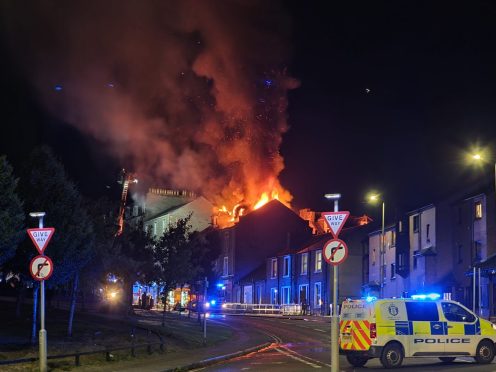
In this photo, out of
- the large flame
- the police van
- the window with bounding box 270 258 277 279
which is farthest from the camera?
the large flame

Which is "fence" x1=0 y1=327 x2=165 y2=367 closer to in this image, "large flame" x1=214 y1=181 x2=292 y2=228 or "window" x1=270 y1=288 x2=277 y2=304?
"window" x1=270 y1=288 x2=277 y2=304

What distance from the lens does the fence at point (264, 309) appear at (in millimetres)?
61031

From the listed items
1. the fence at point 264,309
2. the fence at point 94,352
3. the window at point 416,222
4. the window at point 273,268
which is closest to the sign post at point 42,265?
the fence at point 94,352

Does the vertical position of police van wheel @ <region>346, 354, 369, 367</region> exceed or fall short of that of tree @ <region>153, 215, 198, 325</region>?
it falls short

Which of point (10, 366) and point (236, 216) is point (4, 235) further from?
point (236, 216)

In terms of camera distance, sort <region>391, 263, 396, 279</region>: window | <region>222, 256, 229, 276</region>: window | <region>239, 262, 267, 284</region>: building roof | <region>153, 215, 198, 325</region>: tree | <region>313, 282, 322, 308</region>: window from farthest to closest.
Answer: <region>222, 256, 229, 276</region>: window < <region>239, 262, 267, 284</region>: building roof < <region>313, 282, 322, 308</region>: window < <region>391, 263, 396, 279</region>: window < <region>153, 215, 198, 325</region>: tree

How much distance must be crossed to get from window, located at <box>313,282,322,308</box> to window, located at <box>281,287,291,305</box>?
5832 millimetres

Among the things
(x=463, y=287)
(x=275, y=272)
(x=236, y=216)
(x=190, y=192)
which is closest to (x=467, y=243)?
(x=463, y=287)

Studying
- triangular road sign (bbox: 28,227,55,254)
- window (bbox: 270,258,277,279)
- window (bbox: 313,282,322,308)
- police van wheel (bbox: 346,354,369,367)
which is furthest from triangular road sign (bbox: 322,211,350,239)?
window (bbox: 270,258,277,279)

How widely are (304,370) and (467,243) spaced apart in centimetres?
3294

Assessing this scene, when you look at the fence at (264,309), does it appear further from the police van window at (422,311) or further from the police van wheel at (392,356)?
the police van wheel at (392,356)

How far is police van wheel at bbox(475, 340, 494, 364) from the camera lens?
63.1 feet

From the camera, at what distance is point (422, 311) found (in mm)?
19109

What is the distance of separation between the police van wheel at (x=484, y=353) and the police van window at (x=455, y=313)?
764 mm
